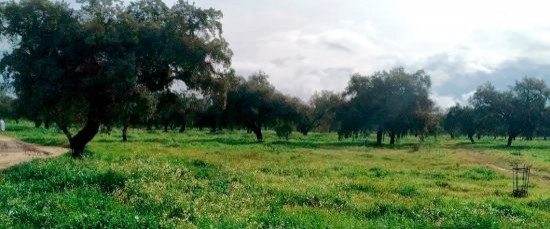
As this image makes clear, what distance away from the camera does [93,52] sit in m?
30.7

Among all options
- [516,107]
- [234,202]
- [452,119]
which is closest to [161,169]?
[234,202]

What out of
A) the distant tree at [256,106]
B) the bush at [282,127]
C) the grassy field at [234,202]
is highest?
the distant tree at [256,106]

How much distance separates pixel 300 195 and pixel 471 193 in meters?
9.56

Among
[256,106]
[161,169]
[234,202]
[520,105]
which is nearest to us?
[234,202]

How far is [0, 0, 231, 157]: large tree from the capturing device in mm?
29125

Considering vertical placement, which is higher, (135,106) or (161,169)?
(135,106)

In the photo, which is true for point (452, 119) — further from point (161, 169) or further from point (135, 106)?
point (161, 169)

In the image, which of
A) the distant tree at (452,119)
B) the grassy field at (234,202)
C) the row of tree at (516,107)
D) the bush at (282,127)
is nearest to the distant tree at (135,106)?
the grassy field at (234,202)

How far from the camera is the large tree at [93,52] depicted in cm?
2912

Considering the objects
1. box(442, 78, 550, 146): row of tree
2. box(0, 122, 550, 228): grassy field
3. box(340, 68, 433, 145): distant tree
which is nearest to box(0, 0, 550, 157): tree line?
box(0, 122, 550, 228): grassy field

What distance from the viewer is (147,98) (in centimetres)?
3097

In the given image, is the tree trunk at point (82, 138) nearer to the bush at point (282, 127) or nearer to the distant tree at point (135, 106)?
the distant tree at point (135, 106)

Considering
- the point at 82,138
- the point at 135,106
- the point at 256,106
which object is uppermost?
the point at 256,106

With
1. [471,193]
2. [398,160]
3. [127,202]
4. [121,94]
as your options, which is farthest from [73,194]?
[398,160]
